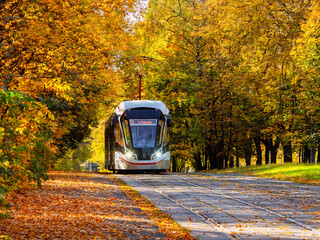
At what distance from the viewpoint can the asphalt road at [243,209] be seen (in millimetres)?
8547

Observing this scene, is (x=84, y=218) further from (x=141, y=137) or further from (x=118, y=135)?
(x=118, y=135)

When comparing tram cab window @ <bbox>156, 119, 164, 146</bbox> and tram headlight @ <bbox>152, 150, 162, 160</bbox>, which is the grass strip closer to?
tram headlight @ <bbox>152, 150, 162, 160</bbox>

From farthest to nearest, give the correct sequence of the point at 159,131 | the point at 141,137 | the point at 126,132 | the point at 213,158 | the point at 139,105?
the point at 213,158 → the point at 139,105 → the point at 159,131 → the point at 126,132 → the point at 141,137

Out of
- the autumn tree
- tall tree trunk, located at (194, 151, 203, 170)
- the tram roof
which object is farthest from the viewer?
tall tree trunk, located at (194, 151, 203, 170)

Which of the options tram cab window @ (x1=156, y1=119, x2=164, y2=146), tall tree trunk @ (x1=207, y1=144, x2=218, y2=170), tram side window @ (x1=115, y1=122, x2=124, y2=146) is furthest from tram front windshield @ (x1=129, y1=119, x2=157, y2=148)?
tall tree trunk @ (x1=207, y1=144, x2=218, y2=170)

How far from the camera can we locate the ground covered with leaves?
815 cm

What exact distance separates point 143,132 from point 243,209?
14.4 m

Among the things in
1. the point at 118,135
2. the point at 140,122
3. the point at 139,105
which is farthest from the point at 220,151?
the point at 118,135

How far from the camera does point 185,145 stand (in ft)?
131

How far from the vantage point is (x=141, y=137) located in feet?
83.2

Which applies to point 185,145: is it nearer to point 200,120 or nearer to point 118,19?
point 200,120

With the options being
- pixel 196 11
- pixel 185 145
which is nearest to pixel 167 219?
pixel 196 11

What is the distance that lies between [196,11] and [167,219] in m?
21.1

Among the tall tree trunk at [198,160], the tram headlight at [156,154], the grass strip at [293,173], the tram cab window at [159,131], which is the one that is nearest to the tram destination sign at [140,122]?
the tram cab window at [159,131]
